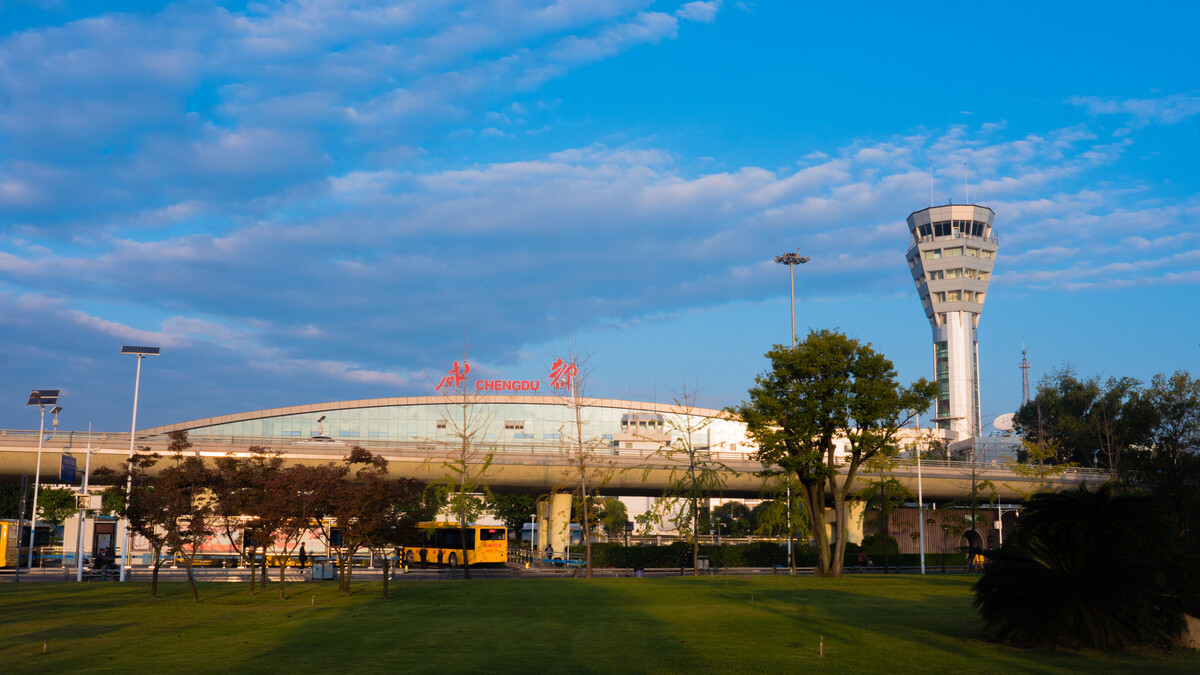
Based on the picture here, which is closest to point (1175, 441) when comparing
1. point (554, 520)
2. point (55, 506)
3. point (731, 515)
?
point (554, 520)

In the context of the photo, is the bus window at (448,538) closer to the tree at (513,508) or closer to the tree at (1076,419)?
the tree at (513,508)

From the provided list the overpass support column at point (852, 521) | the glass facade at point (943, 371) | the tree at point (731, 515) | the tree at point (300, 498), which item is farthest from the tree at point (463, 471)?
the glass facade at point (943, 371)

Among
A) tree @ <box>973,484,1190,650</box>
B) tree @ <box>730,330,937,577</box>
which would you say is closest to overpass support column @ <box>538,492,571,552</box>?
tree @ <box>730,330,937,577</box>

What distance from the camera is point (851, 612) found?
24.9 m

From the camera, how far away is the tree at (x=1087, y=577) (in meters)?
17.1

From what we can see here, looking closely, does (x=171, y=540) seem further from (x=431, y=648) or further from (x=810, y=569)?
(x=810, y=569)

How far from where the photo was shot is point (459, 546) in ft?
189

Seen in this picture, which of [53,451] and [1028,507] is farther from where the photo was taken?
[53,451]

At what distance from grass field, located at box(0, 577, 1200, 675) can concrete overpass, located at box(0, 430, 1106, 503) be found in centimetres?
2727

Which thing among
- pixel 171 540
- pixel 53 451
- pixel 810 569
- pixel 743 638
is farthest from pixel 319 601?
pixel 53 451

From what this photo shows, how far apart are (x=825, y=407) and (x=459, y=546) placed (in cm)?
2772

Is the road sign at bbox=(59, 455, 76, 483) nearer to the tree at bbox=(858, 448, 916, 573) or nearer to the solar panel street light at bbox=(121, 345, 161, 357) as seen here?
the solar panel street light at bbox=(121, 345, 161, 357)

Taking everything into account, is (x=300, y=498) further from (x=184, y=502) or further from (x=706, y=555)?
(x=706, y=555)

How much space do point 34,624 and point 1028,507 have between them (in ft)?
80.6
